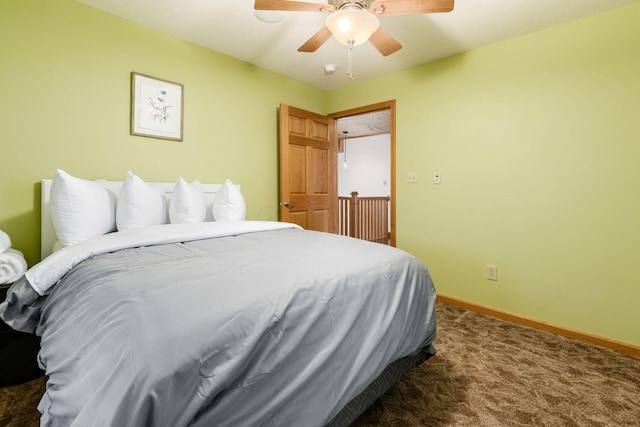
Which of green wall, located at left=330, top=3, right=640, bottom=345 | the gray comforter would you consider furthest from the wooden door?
the gray comforter

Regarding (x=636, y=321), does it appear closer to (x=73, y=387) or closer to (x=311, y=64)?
(x=73, y=387)

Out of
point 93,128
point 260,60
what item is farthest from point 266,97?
point 93,128

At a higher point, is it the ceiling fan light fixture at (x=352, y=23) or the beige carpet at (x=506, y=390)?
the ceiling fan light fixture at (x=352, y=23)

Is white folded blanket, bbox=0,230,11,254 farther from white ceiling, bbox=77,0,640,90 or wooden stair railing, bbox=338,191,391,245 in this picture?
wooden stair railing, bbox=338,191,391,245

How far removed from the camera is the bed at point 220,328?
2.33 feet

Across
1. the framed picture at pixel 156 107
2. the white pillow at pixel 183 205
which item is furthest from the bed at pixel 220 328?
the framed picture at pixel 156 107

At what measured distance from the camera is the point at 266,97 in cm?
330

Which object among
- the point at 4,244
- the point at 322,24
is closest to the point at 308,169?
the point at 322,24

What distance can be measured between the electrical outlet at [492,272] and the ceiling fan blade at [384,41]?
2019 mm

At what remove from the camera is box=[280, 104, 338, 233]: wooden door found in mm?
3301

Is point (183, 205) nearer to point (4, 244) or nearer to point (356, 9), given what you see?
point (4, 244)

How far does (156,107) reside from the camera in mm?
2521

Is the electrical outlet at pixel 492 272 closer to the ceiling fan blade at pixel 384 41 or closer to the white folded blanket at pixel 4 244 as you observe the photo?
the ceiling fan blade at pixel 384 41

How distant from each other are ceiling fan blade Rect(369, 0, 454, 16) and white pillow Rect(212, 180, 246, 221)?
5.34 feet
